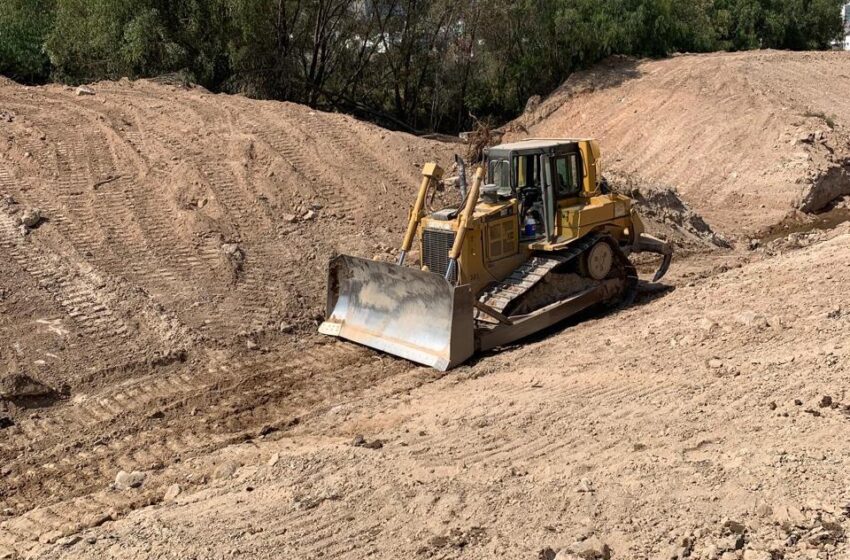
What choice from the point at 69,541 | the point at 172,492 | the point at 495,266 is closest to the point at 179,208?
the point at 495,266

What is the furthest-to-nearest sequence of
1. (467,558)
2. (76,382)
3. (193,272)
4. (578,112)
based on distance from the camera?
1. (578,112)
2. (193,272)
3. (76,382)
4. (467,558)

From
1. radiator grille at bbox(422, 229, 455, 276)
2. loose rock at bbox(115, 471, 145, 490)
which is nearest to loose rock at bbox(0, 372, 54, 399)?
loose rock at bbox(115, 471, 145, 490)

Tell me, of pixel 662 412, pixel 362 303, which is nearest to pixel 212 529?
pixel 662 412

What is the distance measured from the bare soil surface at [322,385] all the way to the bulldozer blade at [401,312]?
0.68ft

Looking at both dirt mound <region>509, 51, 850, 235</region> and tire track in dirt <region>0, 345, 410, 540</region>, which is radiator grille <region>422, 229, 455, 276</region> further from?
dirt mound <region>509, 51, 850, 235</region>

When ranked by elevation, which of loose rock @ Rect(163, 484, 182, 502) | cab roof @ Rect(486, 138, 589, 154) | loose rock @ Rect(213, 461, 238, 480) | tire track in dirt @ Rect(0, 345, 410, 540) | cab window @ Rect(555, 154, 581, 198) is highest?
cab roof @ Rect(486, 138, 589, 154)

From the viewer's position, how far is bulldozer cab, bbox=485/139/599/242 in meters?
10.5

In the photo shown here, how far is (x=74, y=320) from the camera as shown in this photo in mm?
10461

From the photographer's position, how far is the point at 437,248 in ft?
33.3

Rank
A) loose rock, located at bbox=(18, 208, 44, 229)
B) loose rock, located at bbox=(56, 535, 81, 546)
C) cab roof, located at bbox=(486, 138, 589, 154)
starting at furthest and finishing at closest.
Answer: loose rock, located at bbox=(18, 208, 44, 229) → cab roof, located at bbox=(486, 138, 589, 154) → loose rock, located at bbox=(56, 535, 81, 546)

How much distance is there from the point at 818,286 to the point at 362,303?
5.18 metres

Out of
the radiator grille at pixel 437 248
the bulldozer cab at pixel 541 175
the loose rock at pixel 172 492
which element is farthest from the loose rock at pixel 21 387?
the bulldozer cab at pixel 541 175

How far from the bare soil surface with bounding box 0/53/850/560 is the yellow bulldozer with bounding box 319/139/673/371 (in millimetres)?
328

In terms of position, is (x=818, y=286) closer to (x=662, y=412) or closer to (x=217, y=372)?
(x=662, y=412)
